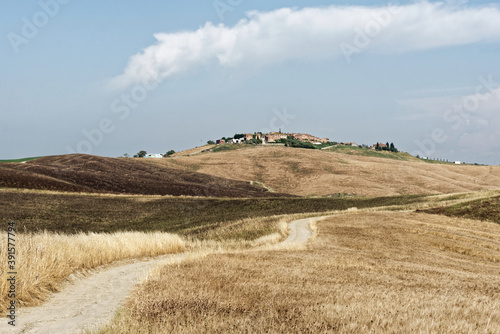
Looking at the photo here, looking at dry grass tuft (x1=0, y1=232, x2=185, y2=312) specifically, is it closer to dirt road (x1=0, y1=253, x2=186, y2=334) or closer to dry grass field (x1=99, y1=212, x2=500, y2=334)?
dirt road (x1=0, y1=253, x2=186, y2=334)

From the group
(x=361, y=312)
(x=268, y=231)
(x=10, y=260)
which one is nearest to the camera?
(x=361, y=312)

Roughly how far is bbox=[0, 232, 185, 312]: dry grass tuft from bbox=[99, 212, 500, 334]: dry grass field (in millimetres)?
2975

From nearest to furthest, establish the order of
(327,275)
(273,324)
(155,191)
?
(273,324) < (327,275) < (155,191)

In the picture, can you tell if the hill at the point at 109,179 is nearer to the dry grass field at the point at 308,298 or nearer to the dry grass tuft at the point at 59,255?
the dry grass tuft at the point at 59,255

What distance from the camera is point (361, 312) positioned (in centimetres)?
891

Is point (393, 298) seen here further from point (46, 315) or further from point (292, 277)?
point (46, 315)

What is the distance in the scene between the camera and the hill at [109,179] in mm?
75994

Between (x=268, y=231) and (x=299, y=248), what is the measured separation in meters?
11.6

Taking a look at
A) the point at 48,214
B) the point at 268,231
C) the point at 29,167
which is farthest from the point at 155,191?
the point at 268,231

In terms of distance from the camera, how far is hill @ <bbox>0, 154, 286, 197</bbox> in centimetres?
7599

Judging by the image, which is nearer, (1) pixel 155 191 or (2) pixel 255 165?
(1) pixel 155 191

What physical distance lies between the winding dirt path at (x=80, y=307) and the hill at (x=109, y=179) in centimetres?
6256

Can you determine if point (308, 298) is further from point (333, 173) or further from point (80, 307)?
point (333, 173)

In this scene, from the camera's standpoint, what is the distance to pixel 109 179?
9200 cm
